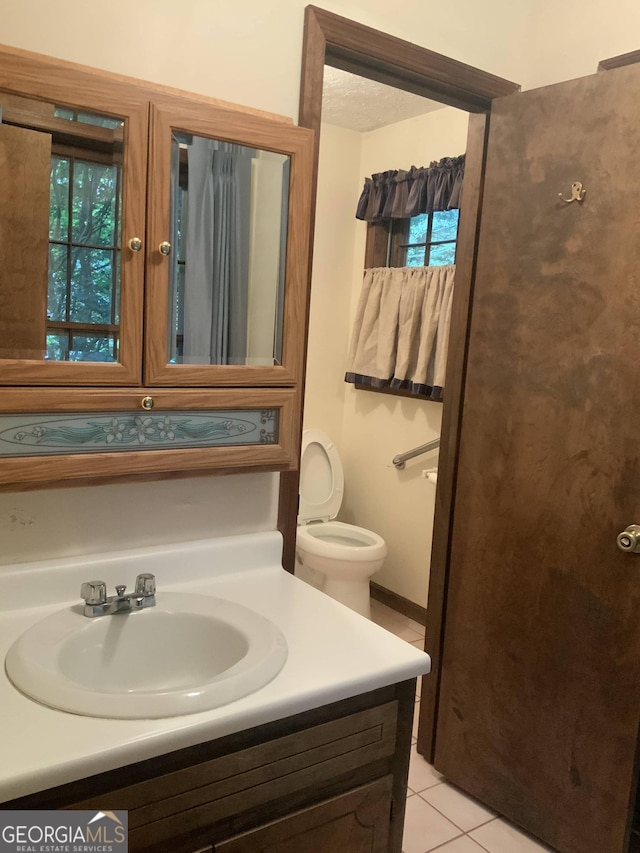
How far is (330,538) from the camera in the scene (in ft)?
10.3

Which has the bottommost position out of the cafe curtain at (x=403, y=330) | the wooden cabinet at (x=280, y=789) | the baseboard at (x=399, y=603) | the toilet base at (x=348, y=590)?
the baseboard at (x=399, y=603)

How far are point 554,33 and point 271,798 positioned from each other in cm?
194

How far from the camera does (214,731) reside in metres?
0.98

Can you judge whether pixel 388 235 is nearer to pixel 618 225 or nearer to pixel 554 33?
pixel 554 33

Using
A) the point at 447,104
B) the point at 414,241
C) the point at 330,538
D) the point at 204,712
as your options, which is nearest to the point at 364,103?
the point at 414,241

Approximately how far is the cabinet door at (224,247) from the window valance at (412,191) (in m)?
1.57

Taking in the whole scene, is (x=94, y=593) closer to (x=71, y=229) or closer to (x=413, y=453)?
Answer: (x=71, y=229)

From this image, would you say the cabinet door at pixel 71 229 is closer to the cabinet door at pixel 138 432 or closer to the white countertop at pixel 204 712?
the cabinet door at pixel 138 432

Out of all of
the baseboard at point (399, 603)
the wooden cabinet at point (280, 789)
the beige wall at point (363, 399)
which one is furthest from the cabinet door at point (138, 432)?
the baseboard at point (399, 603)

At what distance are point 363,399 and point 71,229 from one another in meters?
2.32

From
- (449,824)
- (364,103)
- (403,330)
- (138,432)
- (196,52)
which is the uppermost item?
(364,103)

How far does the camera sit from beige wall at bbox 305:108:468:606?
3.10 meters

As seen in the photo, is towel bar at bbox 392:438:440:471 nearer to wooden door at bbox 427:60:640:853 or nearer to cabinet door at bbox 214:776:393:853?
wooden door at bbox 427:60:640:853

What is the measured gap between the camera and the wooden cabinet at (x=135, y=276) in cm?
114
